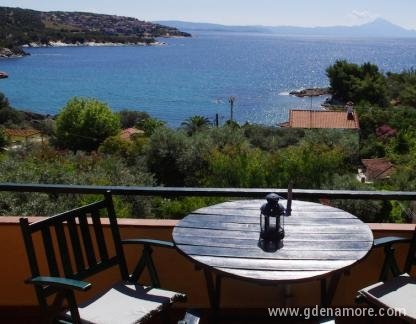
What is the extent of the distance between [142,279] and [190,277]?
26cm

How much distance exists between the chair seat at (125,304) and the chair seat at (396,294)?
777 millimetres

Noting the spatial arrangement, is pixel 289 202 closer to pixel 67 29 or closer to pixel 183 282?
pixel 183 282

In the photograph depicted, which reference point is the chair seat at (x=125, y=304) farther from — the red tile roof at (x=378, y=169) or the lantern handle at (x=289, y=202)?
the red tile roof at (x=378, y=169)

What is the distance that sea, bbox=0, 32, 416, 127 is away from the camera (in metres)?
68.8

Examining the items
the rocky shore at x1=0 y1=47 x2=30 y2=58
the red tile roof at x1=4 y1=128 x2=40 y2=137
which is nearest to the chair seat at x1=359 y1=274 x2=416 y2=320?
the red tile roof at x1=4 y1=128 x2=40 y2=137

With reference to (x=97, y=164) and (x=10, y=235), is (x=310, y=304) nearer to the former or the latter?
(x=10, y=235)

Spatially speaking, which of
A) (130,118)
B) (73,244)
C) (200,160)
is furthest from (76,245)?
(130,118)

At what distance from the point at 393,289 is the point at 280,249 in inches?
20.7

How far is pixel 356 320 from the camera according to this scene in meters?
2.59

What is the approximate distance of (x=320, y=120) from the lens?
32844 millimetres

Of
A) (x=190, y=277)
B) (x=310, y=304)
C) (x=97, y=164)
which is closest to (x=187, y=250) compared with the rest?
(x=190, y=277)

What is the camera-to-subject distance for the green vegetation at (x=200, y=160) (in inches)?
356

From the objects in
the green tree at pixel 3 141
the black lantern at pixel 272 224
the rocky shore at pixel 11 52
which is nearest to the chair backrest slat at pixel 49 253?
the black lantern at pixel 272 224

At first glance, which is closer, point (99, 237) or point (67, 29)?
point (99, 237)
